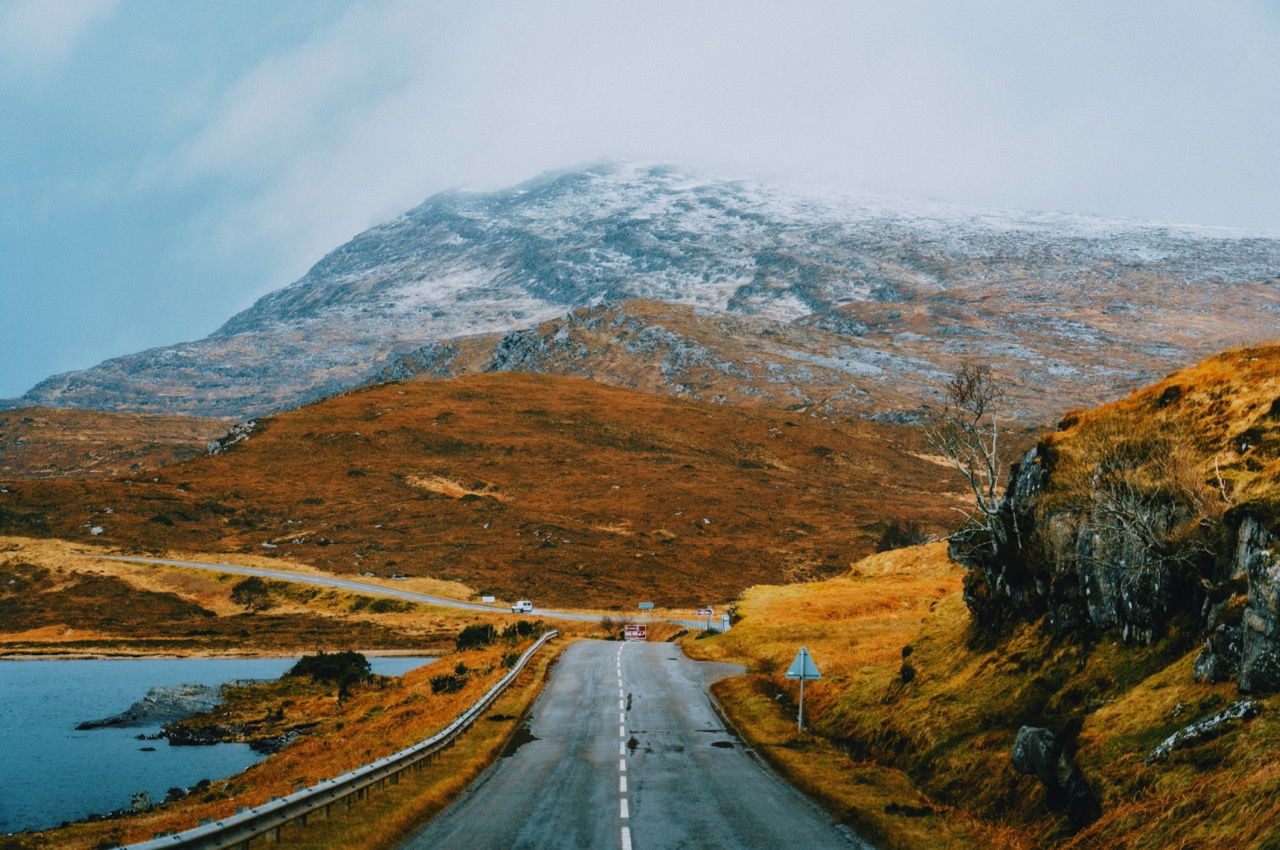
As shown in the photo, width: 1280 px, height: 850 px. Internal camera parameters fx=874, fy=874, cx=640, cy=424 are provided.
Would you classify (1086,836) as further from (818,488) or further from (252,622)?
(818,488)

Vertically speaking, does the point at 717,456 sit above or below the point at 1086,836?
above

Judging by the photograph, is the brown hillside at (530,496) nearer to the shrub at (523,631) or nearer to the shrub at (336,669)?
the shrub at (523,631)

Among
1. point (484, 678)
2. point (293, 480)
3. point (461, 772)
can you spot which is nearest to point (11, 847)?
point (461, 772)

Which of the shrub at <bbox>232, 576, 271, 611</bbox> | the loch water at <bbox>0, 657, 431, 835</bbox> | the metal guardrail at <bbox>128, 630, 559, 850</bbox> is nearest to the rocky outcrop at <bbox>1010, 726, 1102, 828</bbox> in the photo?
the metal guardrail at <bbox>128, 630, 559, 850</bbox>

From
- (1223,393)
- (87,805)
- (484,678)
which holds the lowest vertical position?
(87,805)

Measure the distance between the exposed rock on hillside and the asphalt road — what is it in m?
6.85

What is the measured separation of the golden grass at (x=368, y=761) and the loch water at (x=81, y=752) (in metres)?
4.91

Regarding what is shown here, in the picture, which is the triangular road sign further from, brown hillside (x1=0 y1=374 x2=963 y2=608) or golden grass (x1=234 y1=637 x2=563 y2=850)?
brown hillside (x1=0 y1=374 x2=963 y2=608)

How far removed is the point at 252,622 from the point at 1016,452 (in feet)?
456

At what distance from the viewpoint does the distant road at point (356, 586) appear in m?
87.2

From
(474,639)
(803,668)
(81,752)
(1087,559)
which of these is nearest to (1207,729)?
(1087,559)

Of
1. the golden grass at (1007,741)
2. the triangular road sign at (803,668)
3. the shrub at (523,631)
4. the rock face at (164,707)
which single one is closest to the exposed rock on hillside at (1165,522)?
the golden grass at (1007,741)

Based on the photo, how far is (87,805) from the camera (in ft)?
107

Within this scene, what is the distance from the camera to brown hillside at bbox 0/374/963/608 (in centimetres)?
10906
